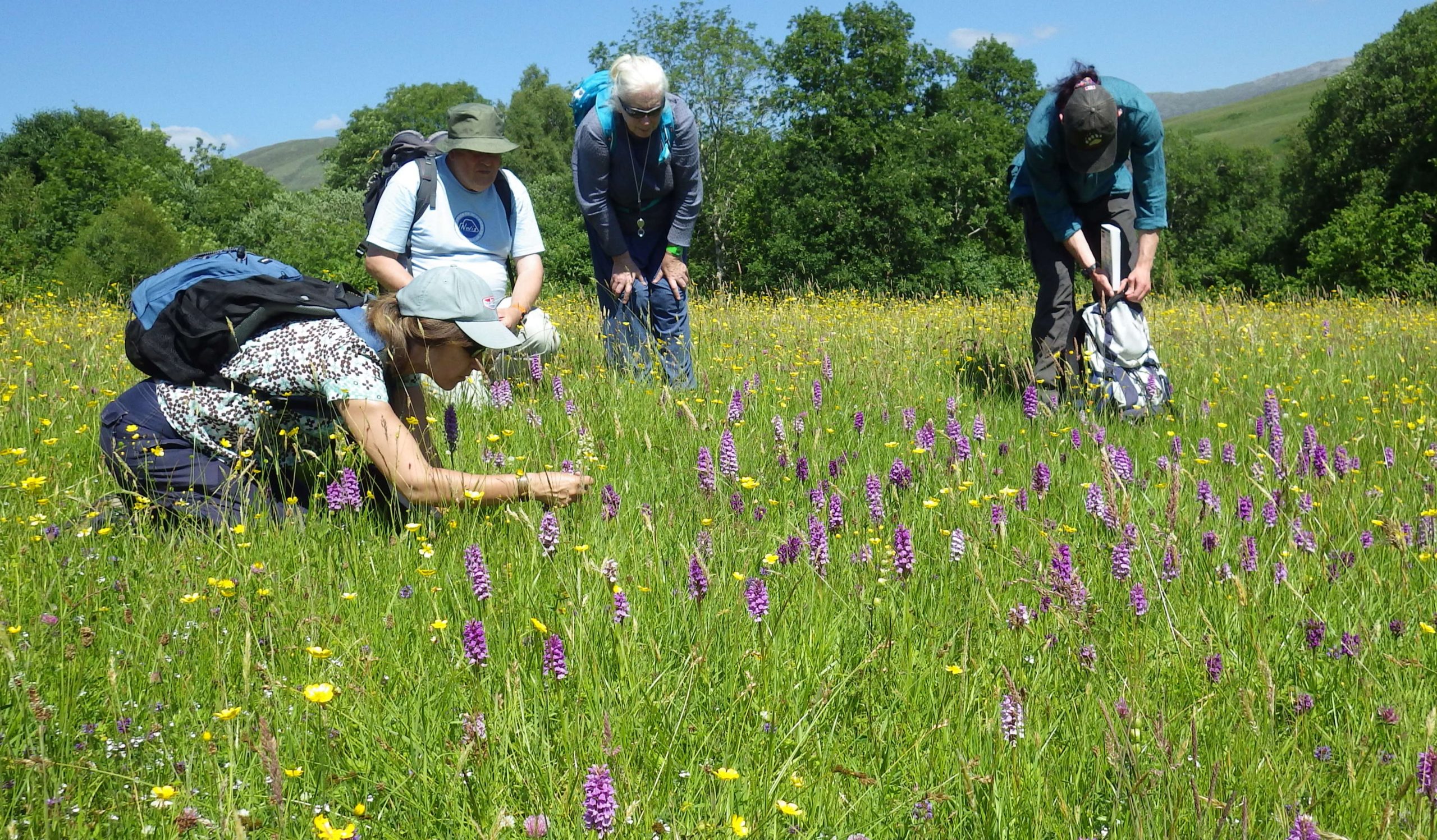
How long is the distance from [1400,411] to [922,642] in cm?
422

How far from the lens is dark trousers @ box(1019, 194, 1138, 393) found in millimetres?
5613

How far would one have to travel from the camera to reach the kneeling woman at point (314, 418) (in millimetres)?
3074

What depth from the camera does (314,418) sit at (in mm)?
3396

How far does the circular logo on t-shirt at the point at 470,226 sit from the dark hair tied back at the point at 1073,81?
326 centimetres

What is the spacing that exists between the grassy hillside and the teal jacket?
129563 millimetres

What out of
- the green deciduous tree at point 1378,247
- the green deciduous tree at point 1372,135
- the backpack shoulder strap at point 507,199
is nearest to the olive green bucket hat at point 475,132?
the backpack shoulder strap at point 507,199

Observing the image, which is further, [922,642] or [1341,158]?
[1341,158]

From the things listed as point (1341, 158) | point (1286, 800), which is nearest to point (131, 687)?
point (1286, 800)

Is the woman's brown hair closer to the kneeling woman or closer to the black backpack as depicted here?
the kneeling woman

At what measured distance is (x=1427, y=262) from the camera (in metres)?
29.1

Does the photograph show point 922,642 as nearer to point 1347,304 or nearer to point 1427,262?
point 1347,304

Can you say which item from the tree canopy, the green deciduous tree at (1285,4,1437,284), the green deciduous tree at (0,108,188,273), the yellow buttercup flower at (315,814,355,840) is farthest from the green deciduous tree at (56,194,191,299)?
the green deciduous tree at (1285,4,1437,284)

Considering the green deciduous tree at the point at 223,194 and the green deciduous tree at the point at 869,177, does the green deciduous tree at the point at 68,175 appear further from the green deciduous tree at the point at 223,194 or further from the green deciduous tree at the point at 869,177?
the green deciduous tree at the point at 869,177

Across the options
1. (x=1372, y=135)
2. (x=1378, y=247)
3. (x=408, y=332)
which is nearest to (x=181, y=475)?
(x=408, y=332)
